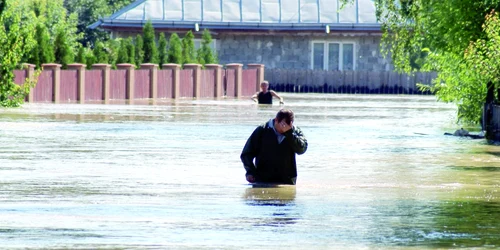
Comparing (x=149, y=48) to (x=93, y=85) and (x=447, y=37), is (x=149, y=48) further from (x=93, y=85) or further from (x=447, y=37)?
(x=447, y=37)

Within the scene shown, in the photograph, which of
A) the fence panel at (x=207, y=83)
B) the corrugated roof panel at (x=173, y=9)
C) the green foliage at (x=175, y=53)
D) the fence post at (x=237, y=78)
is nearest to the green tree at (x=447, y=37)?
the fence panel at (x=207, y=83)

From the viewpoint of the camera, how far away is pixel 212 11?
226ft

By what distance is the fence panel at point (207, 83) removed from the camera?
56844 millimetres

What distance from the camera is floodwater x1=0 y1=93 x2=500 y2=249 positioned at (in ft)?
38.7

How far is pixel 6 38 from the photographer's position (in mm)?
39156

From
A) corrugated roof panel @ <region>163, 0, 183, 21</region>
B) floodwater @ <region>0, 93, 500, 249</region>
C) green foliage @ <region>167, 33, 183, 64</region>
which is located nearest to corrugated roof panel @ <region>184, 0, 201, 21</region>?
corrugated roof panel @ <region>163, 0, 183, 21</region>

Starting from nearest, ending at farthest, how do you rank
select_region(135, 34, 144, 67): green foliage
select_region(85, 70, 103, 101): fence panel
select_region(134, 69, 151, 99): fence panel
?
select_region(85, 70, 103, 101): fence panel
select_region(134, 69, 151, 99): fence panel
select_region(135, 34, 144, 67): green foliage

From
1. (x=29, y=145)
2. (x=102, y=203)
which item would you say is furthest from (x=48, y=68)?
(x=102, y=203)

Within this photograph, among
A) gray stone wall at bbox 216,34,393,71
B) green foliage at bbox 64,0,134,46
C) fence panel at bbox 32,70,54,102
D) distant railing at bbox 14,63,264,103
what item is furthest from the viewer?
green foliage at bbox 64,0,134,46

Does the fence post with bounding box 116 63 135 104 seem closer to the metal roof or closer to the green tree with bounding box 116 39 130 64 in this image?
the green tree with bounding box 116 39 130 64

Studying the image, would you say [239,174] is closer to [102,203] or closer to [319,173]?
[319,173]

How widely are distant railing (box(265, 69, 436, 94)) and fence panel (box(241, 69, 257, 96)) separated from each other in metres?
5.01

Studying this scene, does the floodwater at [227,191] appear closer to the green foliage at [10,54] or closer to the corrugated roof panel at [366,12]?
the green foliage at [10,54]

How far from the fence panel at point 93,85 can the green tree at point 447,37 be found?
43.3 feet
